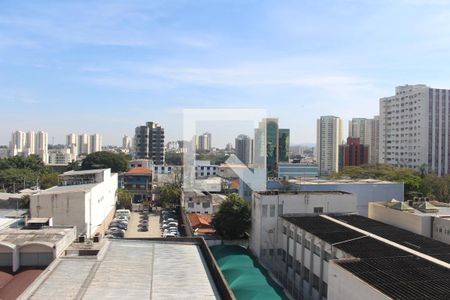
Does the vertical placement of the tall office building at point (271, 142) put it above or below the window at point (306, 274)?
above

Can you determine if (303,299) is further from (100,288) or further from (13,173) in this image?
(13,173)

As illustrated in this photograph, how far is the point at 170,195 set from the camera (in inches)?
800

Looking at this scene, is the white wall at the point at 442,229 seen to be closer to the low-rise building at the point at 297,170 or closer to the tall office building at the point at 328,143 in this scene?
the low-rise building at the point at 297,170

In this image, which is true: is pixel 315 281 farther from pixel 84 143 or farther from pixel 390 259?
pixel 84 143

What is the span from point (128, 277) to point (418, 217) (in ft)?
23.0

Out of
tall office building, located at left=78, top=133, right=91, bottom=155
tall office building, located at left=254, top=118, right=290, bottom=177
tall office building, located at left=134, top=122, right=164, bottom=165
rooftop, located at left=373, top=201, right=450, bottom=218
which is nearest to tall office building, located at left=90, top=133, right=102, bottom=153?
tall office building, located at left=78, top=133, right=91, bottom=155

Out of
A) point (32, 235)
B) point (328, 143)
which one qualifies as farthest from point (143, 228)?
point (328, 143)

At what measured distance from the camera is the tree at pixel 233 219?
1281 centimetres

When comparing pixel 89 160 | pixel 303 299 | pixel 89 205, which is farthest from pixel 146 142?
pixel 303 299

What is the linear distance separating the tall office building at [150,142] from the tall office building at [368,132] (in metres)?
21.7

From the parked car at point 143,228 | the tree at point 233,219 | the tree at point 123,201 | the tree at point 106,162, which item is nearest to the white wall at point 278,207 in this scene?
the tree at point 233,219

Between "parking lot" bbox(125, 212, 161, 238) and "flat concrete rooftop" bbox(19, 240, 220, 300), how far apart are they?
275 inches

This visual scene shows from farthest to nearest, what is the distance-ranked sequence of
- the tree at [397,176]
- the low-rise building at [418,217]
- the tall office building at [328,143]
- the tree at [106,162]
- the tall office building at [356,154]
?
the tall office building at [328,143] < the tall office building at [356,154] < the tree at [106,162] < the tree at [397,176] < the low-rise building at [418,217]

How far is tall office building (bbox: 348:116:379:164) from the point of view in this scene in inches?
1804
